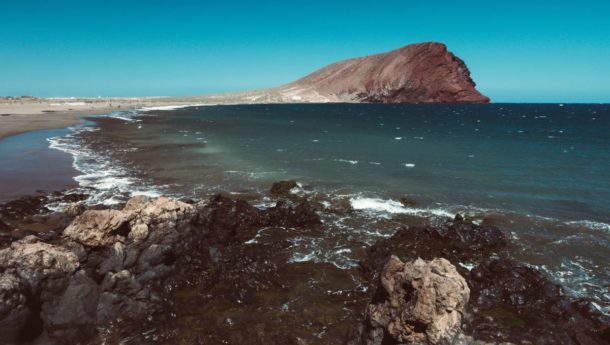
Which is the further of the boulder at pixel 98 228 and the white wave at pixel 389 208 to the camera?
the white wave at pixel 389 208

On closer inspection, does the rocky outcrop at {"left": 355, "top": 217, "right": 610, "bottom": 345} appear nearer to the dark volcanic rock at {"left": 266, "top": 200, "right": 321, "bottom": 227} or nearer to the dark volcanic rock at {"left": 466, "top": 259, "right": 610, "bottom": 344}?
the dark volcanic rock at {"left": 466, "top": 259, "right": 610, "bottom": 344}

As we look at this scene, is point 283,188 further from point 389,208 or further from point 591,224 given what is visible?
point 591,224

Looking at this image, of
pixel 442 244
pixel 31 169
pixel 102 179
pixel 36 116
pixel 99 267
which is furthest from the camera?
pixel 36 116

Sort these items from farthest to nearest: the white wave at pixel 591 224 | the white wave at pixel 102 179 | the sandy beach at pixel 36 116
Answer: the sandy beach at pixel 36 116 < the white wave at pixel 102 179 < the white wave at pixel 591 224

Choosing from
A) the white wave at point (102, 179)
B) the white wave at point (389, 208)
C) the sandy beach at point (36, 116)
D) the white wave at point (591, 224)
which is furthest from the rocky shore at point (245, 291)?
the sandy beach at point (36, 116)

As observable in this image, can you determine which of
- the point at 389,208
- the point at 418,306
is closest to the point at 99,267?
the point at 418,306

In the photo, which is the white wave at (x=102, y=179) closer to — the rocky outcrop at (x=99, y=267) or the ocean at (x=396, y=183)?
the ocean at (x=396, y=183)

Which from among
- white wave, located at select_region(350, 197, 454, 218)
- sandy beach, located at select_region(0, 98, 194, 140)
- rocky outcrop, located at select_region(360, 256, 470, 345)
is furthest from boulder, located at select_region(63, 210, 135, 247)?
sandy beach, located at select_region(0, 98, 194, 140)
